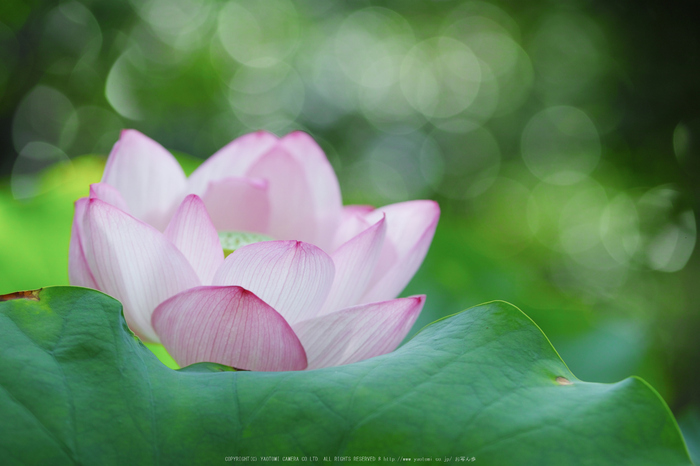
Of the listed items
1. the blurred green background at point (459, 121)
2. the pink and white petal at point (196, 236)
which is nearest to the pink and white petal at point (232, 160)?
the pink and white petal at point (196, 236)

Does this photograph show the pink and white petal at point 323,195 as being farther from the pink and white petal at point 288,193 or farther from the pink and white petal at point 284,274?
the pink and white petal at point 284,274

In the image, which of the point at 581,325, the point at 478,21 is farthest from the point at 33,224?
the point at 478,21

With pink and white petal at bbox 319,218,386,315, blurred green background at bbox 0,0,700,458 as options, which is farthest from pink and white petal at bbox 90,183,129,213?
blurred green background at bbox 0,0,700,458

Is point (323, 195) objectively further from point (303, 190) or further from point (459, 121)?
point (459, 121)

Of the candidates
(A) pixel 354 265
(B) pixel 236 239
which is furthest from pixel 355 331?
(B) pixel 236 239

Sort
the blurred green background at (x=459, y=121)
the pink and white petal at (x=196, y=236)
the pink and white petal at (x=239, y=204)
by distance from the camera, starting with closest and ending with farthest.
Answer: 1. the pink and white petal at (x=196, y=236)
2. the pink and white petal at (x=239, y=204)
3. the blurred green background at (x=459, y=121)

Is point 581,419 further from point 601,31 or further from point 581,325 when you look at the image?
point 601,31

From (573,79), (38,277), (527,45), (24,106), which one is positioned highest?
(527,45)

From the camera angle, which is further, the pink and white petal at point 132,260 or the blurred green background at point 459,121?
the blurred green background at point 459,121
